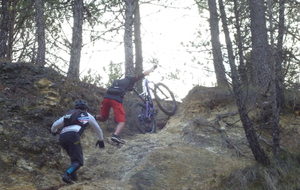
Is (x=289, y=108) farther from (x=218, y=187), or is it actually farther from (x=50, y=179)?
(x=50, y=179)

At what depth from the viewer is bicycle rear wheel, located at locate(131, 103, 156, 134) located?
34.0ft

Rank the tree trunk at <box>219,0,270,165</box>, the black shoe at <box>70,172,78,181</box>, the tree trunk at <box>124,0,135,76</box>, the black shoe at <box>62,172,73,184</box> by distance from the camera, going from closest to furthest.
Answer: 1. the black shoe at <box>62,172,73,184</box>
2. the black shoe at <box>70,172,78,181</box>
3. the tree trunk at <box>219,0,270,165</box>
4. the tree trunk at <box>124,0,135,76</box>

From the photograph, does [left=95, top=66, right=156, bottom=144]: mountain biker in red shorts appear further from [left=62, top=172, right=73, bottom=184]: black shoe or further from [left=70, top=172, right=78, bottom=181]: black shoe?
[left=62, top=172, right=73, bottom=184]: black shoe

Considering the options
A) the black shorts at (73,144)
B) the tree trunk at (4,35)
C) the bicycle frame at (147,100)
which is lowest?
the black shorts at (73,144)

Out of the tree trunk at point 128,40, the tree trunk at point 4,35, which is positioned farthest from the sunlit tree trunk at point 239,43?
the tree trunk at point 4,35

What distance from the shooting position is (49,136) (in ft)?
28.3

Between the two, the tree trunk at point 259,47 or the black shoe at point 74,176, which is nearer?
the black shoe at point 74,176

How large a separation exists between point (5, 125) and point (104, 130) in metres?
2.99

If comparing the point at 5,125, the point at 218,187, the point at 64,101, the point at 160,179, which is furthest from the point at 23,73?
the point at 218,187

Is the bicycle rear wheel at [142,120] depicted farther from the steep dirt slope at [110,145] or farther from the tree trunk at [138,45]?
the tree trunk at [138,45]

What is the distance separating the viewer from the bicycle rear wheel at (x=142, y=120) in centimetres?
1037

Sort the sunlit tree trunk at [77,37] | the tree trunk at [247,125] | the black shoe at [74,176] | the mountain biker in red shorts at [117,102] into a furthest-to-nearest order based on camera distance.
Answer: the sunlit tree trunk at [77,37], the mountain biker in red shorts at [117,102], the tree trunk at [247,125], the black shoe at [74,176]

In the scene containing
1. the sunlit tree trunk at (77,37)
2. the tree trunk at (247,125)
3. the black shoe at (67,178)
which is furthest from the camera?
the sunlit tree trunk at (77,37)

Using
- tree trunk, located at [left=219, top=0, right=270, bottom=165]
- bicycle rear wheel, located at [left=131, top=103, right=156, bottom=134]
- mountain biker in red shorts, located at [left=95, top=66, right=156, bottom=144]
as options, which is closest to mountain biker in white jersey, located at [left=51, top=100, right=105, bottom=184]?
mountain biker in red shorts, located at [left=95, top=66, right=156, bottom=144]
